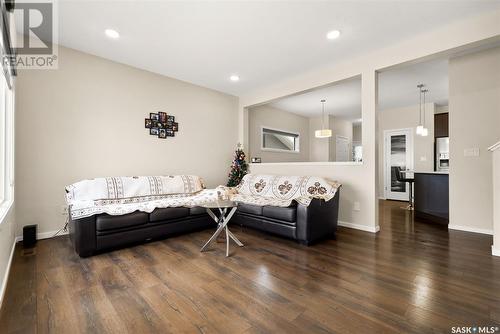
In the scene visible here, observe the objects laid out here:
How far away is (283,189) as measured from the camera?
12.9 ft

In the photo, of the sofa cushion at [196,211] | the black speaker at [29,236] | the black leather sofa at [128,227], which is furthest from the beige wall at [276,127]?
the black speaker at [29,236]

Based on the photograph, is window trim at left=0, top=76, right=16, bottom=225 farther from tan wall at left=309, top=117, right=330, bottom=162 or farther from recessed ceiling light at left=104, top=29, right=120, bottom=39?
tan wall at left=309, top=117, right=330, bottom=162

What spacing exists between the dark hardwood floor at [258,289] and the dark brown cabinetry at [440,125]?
13.8 feet

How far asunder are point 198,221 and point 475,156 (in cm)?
428

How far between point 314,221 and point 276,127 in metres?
4.22

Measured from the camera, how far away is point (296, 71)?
162 inches

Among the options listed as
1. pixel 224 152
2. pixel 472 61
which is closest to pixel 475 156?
pixel 472 61

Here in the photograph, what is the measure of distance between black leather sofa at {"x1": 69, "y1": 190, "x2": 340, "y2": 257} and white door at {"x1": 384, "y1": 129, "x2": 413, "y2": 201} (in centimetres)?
452

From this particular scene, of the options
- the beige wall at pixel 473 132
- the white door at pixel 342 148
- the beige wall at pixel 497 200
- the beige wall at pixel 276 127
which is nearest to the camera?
the beige wall at pixel 497 200

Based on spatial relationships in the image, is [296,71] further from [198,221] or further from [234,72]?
[198,221]

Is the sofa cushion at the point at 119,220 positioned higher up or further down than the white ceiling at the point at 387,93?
further down

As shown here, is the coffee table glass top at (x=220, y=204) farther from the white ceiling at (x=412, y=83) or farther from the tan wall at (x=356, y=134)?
the tan wall at (x=356, y=134)

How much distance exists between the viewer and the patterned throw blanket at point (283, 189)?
10.9ft

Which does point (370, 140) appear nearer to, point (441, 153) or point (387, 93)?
point (387, 93)
